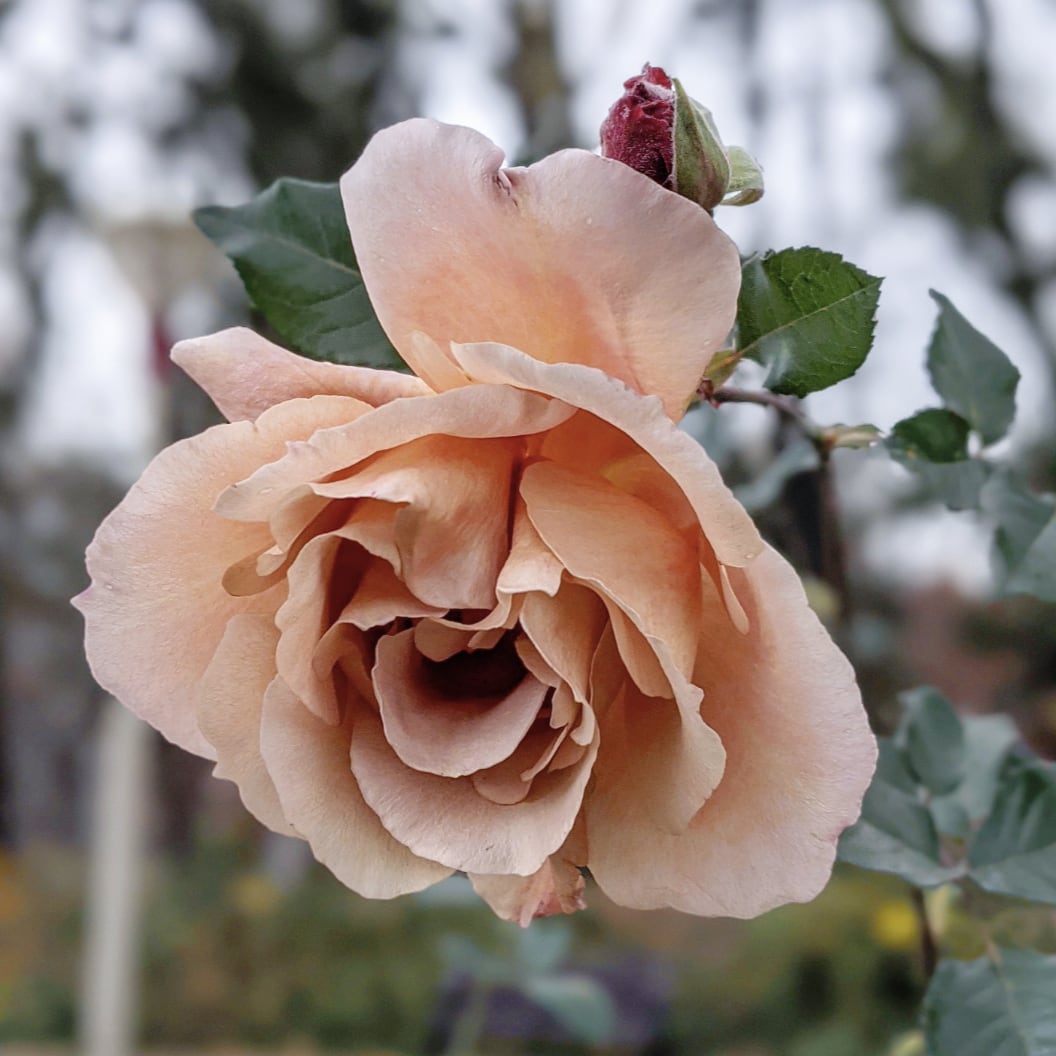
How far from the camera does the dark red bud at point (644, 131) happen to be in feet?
1.14

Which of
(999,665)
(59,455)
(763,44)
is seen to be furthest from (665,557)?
(59,455)

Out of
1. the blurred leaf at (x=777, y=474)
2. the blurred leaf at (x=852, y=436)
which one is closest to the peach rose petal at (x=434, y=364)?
the blurred leaf at (x=852, y=436)

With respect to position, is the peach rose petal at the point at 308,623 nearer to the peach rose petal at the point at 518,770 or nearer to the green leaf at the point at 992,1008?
the peach rose petal at the point at 518,770

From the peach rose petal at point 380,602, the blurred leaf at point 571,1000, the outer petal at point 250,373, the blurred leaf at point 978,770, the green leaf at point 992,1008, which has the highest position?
the outer petal at point 250,373

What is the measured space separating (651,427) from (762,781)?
0.12m

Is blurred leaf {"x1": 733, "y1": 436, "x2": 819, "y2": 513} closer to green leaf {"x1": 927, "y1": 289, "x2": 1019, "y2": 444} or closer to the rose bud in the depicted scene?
green leaf {"x1": 927, "y1": 289, "x2": 1019, "y2": 444}

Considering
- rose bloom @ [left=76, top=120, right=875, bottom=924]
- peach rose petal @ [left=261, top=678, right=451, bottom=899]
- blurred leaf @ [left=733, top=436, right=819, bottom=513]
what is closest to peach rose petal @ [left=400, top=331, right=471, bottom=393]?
rose bloom @ [left=76, top=120, right=875, bottom=924]

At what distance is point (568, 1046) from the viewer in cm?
366

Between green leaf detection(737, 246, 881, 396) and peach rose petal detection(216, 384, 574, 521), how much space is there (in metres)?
0.09

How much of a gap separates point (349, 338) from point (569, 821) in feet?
0.76

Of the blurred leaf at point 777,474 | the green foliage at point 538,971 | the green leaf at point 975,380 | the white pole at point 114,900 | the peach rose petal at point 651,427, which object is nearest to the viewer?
the peach rose petal at point 651,427

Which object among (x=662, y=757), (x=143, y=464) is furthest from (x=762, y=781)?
(x=143, y=464)

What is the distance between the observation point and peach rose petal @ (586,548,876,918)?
29cm

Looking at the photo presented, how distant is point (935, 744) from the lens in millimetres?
530
